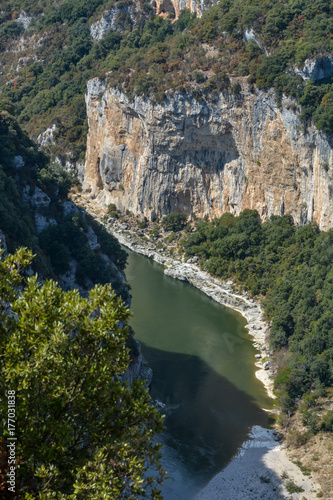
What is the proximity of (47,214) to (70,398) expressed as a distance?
1927cm

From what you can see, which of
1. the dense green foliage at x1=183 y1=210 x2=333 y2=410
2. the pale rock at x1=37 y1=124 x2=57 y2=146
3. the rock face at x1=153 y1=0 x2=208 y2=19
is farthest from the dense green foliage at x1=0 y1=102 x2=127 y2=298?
the rock face at x1=153 y1=0 x2=208 y2=19

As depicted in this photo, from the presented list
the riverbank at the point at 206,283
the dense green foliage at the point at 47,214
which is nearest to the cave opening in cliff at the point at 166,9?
the riverbank at the point at 206,283

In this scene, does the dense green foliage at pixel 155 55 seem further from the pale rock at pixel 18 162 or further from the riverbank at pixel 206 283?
the pale rock at pixel 18 162

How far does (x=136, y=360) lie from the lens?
1142 inches

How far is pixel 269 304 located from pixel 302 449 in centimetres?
1451

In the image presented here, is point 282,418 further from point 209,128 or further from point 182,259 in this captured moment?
Result: point 209,128

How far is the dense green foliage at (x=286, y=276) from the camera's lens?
29.9 m

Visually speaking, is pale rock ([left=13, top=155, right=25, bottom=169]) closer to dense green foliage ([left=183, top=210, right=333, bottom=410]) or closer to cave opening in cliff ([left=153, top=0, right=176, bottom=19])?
dense green foliage ([left=183, top=210, right=333, bottom=410])

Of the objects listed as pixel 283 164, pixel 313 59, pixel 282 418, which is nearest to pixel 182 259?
pixel 283 164

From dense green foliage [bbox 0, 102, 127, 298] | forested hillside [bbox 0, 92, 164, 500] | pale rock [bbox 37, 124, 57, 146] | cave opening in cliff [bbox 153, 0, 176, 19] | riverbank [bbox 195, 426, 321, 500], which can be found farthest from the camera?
cave opening in cliff [bbox 153, 0, 176, 19]

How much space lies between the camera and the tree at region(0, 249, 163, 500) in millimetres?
10547

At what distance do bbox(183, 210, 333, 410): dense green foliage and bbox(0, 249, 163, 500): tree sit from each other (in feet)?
59.4

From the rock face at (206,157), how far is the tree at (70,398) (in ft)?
104

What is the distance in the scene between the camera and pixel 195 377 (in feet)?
105
